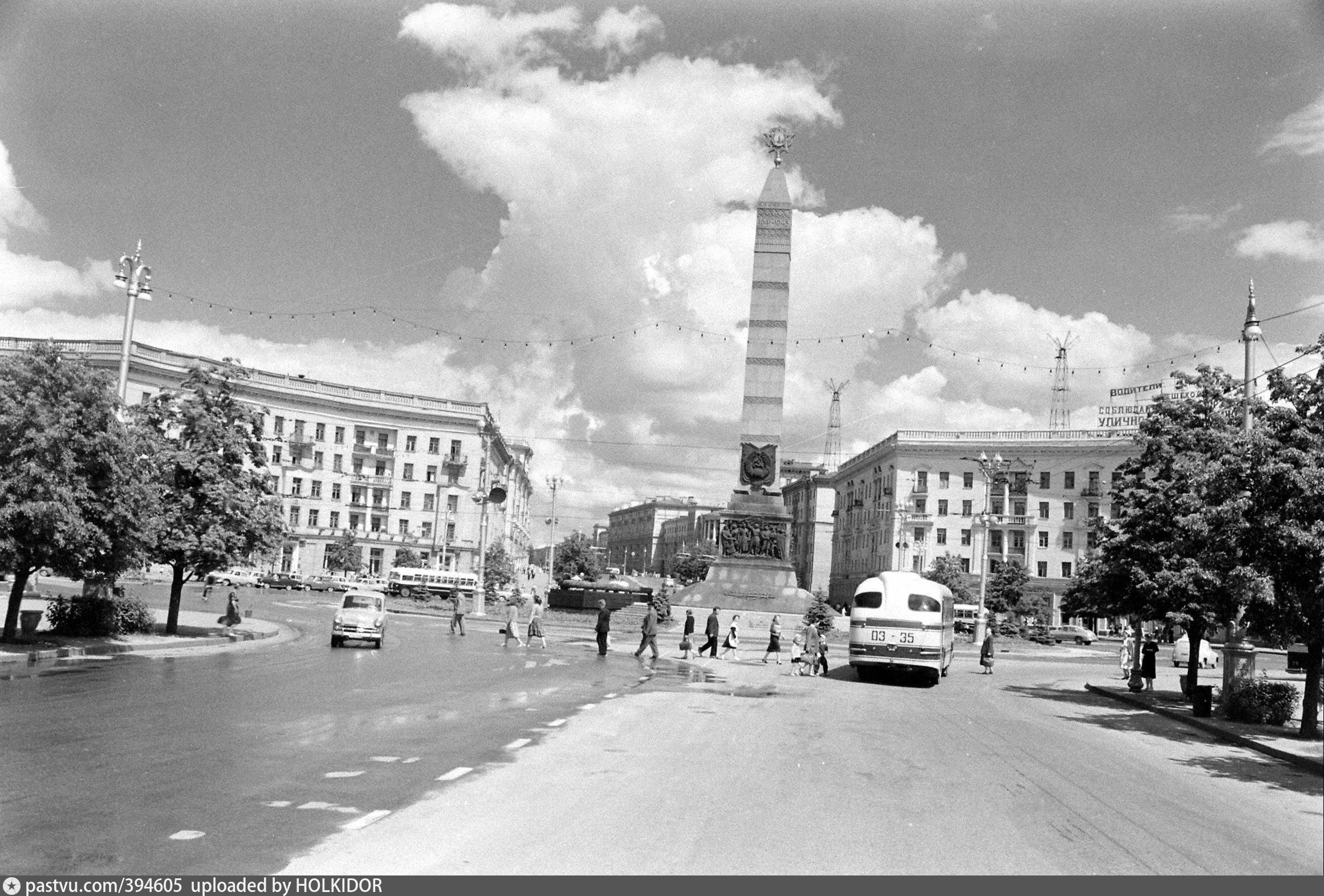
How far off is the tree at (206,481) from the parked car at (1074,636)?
54543mm

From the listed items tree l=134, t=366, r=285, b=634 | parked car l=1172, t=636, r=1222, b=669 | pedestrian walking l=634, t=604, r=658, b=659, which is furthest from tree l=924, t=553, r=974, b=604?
tree l=134, t=366, r=285, b=634

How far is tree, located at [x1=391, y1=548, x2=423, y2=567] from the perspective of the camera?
94.0 m

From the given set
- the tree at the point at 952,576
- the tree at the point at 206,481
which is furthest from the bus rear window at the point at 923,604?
the tree at the point at 952,576

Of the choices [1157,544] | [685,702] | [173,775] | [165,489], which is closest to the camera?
[173,775]

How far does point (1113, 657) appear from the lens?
5375 centimetres

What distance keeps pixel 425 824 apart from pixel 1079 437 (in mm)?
89490

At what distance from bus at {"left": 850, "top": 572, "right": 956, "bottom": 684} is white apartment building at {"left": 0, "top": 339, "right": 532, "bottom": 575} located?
222 feet

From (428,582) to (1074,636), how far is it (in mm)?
47425

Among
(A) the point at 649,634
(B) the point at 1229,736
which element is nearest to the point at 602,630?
(A) the point at 649,634

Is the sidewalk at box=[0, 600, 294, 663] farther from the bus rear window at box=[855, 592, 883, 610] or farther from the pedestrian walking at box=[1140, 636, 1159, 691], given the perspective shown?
the pedestrian walking at box=[1140, 636, 1159, 691]

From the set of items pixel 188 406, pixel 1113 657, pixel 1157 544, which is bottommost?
pixel 1113 657

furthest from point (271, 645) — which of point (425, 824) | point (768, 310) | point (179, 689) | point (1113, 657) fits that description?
point (1113, 657)

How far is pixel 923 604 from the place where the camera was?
86.0ft

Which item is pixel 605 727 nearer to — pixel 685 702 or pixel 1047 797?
pixel 685 702
